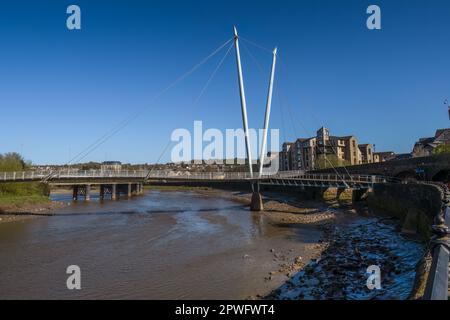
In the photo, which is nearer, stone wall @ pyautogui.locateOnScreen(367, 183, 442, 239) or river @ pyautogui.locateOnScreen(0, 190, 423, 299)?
river @ pyautogui.locateOnScreen(0, 190, 423, 299)

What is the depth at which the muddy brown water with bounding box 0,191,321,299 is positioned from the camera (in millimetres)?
14289

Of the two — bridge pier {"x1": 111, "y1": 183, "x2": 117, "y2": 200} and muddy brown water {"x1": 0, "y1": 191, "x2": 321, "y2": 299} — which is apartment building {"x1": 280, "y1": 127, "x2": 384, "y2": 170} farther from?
muddy brown water {"x1": 0, "y1": 191, "x2": 321, "y2": 299}

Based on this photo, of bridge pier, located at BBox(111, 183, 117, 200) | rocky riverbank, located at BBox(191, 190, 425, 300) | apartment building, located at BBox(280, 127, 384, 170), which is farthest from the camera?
apartment building, located at BBox(280, 127, 384, 170)

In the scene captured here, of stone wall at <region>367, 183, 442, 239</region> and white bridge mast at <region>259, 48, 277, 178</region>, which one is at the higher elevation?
white bridge mast at <region>259, 48, 277, 178</region>

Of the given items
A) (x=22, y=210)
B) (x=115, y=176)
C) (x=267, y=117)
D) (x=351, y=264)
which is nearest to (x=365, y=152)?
(x=267, y=117)

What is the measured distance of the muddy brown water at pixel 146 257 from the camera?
1429 centimetres

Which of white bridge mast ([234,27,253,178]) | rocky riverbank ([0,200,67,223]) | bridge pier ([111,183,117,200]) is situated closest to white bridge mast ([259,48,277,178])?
white bridge mast ([234,27,253,178])

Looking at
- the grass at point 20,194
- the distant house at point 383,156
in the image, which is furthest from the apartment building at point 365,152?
the grass at point 20,194

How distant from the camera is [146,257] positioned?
2020 cm

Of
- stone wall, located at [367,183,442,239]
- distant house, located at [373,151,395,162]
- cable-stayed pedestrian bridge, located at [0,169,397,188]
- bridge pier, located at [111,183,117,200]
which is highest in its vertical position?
distant house, located at [373,151,395,162]

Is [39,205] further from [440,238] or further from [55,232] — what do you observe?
[440,238]

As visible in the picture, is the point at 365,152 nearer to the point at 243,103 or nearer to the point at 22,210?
the point at 243,103

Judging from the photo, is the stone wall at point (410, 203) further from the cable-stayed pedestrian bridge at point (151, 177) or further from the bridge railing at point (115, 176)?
the bridge railing at point (115, 176)

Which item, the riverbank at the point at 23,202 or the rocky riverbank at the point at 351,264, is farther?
the riverbank at the point at 23,202
